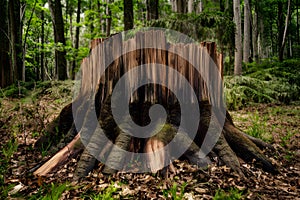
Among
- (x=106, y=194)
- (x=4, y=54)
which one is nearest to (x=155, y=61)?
(x=106, y=194)

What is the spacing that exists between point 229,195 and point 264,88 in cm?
814

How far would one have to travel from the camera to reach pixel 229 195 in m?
2.35

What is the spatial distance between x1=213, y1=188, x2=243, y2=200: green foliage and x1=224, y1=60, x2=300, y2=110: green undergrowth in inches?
223

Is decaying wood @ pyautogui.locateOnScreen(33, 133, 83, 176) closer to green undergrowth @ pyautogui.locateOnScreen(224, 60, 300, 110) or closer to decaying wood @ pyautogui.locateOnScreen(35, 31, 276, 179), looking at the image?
decaying wood @ pyautogui.locateOnScreen(35, 31, 276, 179)

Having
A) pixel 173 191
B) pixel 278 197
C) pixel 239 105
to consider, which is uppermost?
pixel 239 105

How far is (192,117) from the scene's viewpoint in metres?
3.21

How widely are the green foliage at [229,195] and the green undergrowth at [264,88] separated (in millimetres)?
5657

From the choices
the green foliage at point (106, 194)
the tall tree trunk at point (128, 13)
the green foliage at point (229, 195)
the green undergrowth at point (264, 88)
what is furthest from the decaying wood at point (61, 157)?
the tall tree trunk at point (128, 13)

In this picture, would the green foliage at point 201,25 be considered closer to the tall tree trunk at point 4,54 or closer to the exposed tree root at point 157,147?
the exposed tree root at point 157,147

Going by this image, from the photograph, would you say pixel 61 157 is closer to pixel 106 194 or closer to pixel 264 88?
pixel 106 194

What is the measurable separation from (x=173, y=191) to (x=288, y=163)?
2.13 meters

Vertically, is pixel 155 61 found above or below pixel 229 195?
above

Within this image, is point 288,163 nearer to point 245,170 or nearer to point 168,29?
point 245,170

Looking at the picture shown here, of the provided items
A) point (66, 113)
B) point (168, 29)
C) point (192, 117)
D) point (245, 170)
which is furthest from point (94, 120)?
point (168, 29)
